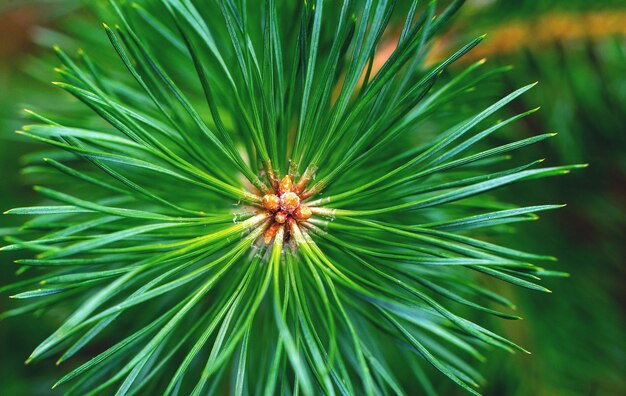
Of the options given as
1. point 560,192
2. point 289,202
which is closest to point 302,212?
point 289,202

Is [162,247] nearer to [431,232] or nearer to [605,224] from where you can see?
[431,232]

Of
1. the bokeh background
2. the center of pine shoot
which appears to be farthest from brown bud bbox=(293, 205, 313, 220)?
the bokeh background

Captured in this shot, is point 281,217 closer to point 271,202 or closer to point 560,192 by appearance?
point 271,202

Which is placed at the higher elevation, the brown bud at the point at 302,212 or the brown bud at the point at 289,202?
the brown bud at the point at 289,202

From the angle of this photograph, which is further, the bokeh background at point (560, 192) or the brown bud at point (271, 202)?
the bokeh background at point (560, 192)

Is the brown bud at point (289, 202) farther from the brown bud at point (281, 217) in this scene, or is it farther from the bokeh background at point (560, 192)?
the bokeh background at point (560, 192)

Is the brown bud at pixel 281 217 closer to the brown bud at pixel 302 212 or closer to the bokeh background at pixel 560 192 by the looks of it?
the brown bud at pixel 302 212

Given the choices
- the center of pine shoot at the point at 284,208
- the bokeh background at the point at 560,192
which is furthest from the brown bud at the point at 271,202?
the bokeh background at the point at 560,192

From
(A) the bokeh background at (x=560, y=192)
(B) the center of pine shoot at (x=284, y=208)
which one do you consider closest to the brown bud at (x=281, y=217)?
(B) the center of pine shoot at (x=284, y=208)

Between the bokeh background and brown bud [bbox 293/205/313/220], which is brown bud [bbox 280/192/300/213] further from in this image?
the bokeh background
